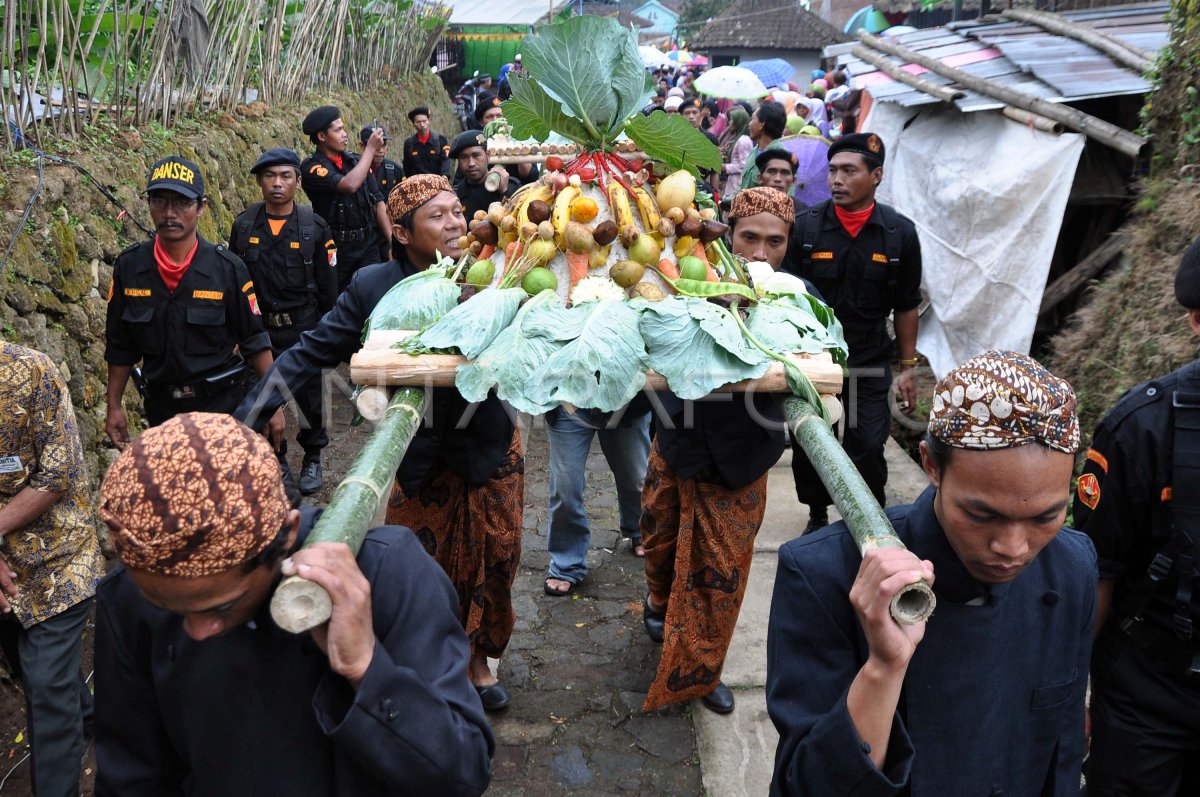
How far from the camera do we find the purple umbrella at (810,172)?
27.5 feet

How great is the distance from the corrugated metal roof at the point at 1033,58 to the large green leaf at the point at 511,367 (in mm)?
5691

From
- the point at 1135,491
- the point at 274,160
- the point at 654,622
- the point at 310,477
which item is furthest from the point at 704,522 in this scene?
the point at 274,160

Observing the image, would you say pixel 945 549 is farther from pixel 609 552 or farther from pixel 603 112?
pixel 609 552

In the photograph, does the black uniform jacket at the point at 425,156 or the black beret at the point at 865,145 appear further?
the black uniform jacket at the point at 425,156

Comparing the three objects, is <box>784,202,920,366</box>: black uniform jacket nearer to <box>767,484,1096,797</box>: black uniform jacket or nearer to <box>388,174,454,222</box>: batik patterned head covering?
<box>388,174,454,222</box>: batik patterned head covering

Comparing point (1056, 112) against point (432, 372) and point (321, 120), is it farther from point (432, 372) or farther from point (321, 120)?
point (432, 372)

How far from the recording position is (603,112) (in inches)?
137

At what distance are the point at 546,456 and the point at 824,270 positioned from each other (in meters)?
2.88

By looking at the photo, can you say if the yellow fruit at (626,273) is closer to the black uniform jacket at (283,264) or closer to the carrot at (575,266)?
the carrot at (575,266)

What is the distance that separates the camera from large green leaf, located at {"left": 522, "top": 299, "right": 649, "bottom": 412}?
284 cm

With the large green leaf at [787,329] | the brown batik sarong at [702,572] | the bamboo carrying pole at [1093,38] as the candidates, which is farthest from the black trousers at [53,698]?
the bamboo carrying pole at [1093,38]

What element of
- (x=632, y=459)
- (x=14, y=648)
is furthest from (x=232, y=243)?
(x=14, y=648)

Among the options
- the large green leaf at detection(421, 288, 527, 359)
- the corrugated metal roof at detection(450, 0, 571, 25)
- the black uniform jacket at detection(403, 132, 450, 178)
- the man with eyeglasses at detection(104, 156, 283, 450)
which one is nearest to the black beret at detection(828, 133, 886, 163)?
the large green leaf at detection(421, 288, 527, 359)

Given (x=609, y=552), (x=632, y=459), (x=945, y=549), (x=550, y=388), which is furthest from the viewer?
(x=609, y=552)
